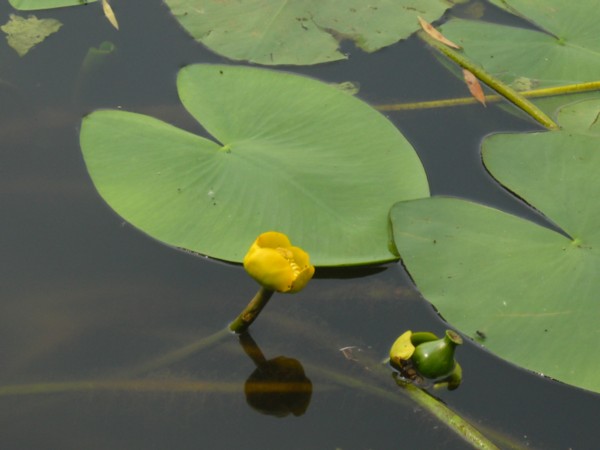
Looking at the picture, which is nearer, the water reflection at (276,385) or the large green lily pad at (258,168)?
the water reflection at (276,385)

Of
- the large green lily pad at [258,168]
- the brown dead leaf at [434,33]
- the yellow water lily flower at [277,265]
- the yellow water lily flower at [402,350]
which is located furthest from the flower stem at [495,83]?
the yellow water lily flower at [277,265]

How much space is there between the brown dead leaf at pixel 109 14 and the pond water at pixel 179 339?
359 millimetres

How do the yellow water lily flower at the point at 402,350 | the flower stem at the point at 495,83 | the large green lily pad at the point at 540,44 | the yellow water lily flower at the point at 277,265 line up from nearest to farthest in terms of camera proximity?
the yellow water lily flower at the point at 277,265 < the yellow water lily flower at the point at 402,350 < the flower stem at the point at 495,83 < the large green lily pad at the point at 540,44

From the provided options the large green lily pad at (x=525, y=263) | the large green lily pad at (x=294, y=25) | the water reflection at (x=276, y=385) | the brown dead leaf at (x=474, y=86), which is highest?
the large green lily pad at (x=294, y=25)

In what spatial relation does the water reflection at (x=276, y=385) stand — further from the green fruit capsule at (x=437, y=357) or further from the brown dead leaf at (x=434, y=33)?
the brown dead leaf at (x=434, y=33)

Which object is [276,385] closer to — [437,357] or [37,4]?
[437,357]

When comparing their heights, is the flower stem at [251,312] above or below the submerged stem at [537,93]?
below

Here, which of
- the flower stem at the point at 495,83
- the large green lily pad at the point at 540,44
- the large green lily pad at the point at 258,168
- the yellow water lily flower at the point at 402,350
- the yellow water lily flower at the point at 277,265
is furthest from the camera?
the large green lily pad at the point at 540,44

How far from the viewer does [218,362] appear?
1743mm

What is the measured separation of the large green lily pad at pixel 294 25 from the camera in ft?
8.04

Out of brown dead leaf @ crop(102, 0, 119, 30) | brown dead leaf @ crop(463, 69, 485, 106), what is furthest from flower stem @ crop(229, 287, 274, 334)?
brown dead leaf @ crop(102, 0, 119, 30)

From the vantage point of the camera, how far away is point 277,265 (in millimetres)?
1589

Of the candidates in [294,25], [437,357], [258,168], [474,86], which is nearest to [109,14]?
[294,25]

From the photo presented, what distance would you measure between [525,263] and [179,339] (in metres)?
0.75
